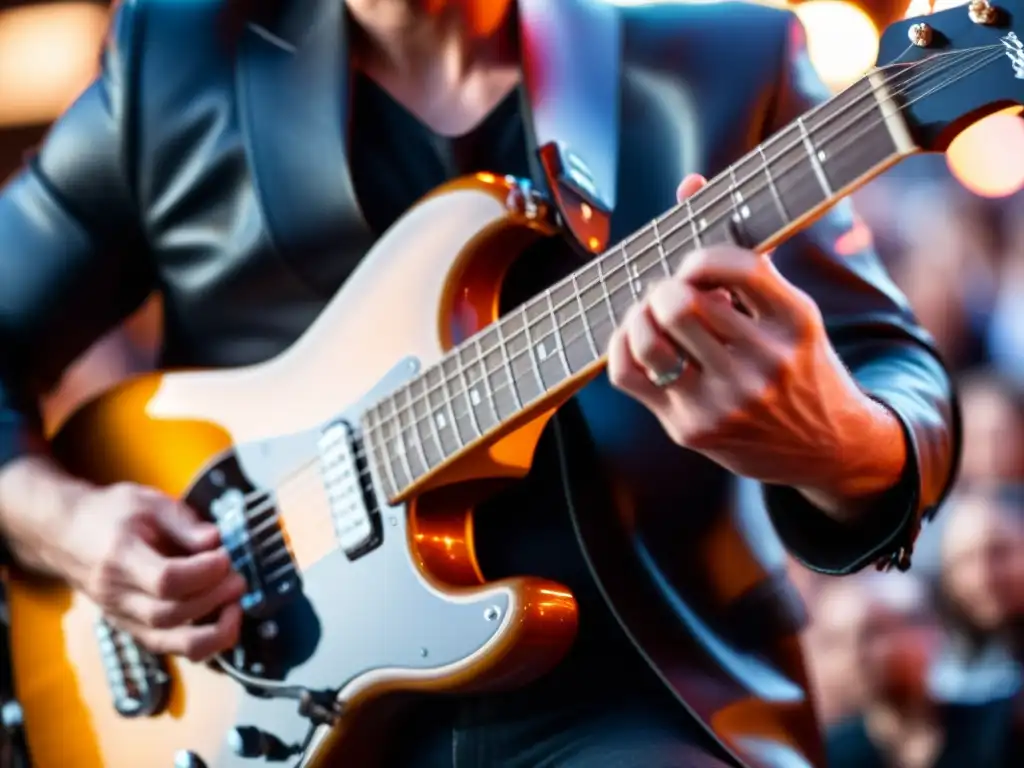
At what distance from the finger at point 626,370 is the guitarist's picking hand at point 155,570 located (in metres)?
0.40

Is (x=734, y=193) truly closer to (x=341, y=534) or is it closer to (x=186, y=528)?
(x=341, y=534)

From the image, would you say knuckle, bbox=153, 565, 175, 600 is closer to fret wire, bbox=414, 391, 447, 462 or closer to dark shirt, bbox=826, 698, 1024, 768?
fret wire, bbox=414, 391, 447, 462

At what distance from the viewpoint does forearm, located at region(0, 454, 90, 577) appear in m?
1.00

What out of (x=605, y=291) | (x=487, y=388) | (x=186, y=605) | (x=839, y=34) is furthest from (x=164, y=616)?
(x=839, y=34)

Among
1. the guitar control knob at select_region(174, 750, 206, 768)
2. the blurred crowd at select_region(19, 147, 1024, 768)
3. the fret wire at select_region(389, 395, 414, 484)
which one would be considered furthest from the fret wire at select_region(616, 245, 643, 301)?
the blurred crowd at select_region(19, 147, 1024, 768)

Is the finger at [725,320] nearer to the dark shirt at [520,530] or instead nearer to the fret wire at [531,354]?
the fret wire at [531,354]

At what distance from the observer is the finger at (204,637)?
90cm

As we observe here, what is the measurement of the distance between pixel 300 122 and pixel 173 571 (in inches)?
15.0

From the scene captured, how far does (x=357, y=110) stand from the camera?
3.33 feet

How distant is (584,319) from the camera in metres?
0.72

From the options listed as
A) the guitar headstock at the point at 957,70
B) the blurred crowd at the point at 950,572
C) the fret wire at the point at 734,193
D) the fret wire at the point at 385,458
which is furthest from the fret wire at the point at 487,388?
the blurred crowd at the point at 950,572

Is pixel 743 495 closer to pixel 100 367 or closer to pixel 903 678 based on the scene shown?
pixel 903 678

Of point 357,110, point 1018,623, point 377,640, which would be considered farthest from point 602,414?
point 1018,623

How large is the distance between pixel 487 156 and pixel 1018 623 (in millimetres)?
1470
